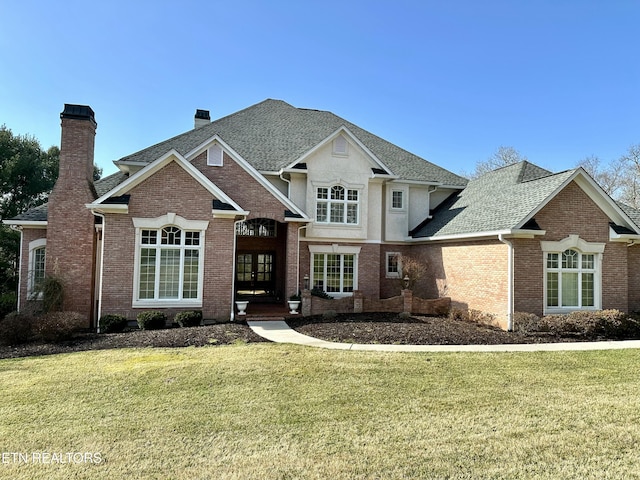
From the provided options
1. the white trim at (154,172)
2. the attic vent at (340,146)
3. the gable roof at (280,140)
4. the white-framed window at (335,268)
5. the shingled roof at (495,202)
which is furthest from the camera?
the gable roof at (280,140)

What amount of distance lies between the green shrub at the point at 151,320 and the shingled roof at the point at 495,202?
1230 centimetres

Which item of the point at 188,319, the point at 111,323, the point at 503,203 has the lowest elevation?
the point at 111,323

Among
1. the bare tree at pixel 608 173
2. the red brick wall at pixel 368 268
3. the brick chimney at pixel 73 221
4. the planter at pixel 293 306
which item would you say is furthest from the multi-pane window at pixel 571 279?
the bare tree at pixel 608 173

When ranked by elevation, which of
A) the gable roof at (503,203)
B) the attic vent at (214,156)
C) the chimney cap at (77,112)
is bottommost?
the gable roof at (503,203)

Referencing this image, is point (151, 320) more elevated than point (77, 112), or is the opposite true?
point (77, 112)

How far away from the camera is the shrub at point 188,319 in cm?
1355

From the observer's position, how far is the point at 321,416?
20.0 feet

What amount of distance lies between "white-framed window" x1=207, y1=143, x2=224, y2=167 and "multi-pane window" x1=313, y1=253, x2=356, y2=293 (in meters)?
6.46

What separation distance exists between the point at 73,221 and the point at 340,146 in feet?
39.2

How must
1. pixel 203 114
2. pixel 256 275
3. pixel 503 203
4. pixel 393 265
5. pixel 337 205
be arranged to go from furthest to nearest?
A: pixel 203 114 → pixel 256 275 → pixel 393 265 → pixel 337 205 → pixel 503 203

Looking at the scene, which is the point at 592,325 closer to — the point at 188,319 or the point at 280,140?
the point at 188,319

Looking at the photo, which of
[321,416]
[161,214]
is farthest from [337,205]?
[321,416]

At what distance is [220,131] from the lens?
21.4 m

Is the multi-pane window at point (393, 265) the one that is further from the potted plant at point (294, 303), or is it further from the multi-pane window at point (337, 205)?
the potted plant at point (294, 303)
